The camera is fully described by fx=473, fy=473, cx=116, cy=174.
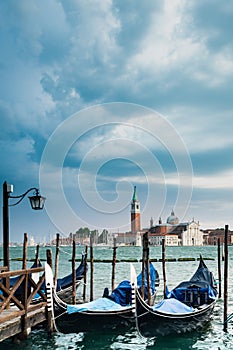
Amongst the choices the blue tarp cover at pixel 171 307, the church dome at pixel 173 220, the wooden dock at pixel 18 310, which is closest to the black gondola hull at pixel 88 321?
the wooden dock at pixel 18 310

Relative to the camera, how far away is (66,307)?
966 cm

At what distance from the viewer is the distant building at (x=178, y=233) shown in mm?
107562

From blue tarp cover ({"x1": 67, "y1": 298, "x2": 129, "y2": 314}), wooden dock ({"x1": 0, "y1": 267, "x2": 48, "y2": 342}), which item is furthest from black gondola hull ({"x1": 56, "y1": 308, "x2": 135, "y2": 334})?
wooden dock ({"x1": 0, "y1": 267, "x2": 48, "y2": 342})

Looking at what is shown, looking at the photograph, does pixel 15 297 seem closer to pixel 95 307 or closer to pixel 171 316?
pixel 95 307

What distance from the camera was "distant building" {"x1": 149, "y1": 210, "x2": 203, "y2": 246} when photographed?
10756 centimetres

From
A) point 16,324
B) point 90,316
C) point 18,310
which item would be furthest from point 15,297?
point 90,316

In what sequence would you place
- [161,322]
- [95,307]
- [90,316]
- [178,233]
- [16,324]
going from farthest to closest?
[178,233], [95,307], [90,316], [161,322], [16,324]

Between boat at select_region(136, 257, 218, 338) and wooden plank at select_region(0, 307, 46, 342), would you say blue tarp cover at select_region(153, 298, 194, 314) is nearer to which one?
boat at select_region(136, 257, 218, 338)

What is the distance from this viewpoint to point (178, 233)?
11175 centimetres

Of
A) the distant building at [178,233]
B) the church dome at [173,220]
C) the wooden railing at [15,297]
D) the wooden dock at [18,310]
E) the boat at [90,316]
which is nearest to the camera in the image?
the wooden dock at [18,310]

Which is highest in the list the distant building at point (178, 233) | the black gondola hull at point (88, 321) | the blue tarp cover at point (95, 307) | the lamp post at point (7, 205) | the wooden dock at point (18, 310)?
the lamp post at point (7, 205)

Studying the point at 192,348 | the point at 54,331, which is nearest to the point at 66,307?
the point at 54,331

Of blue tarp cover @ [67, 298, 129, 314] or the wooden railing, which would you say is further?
blue tarp cover @ [67, 298, 129, 314]

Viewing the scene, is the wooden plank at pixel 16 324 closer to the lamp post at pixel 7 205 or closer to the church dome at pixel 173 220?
the lamp post at pixel 7 205
